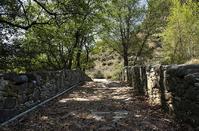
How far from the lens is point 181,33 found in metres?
37.9

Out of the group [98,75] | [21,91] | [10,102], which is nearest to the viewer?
[10,102]

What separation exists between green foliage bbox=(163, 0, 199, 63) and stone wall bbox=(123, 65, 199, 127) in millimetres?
25723

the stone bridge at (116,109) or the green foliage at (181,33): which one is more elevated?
the green foliage at (181,33)

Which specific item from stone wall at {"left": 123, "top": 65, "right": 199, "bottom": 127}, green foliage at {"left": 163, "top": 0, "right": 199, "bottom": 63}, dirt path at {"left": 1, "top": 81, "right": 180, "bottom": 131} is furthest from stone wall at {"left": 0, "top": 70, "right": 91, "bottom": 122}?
green foliage at {"left": 163, "top": 0, "right": 199, "bottom": 63}

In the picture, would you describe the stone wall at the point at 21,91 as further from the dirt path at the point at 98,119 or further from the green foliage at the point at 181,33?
the green foliage at the point at 181,33

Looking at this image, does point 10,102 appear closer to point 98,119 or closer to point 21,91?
point 21,91

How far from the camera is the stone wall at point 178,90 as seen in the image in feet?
20.9

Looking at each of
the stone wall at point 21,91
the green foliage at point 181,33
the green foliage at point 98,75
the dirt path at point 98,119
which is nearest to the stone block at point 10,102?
the stone wall at point 21,91

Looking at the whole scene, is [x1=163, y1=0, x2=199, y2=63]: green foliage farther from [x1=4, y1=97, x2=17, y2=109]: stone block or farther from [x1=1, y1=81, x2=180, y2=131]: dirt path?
[x1=4, y1=97, x2=17, y2=109]: stone block

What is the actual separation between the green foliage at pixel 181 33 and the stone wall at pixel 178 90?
25723 millimetres

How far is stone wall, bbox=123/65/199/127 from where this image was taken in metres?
6.37

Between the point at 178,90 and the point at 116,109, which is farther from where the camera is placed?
the point at 116,109

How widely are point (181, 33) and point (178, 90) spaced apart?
31.4 m

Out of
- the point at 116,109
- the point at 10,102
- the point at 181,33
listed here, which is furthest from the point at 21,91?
the point at 181,33
